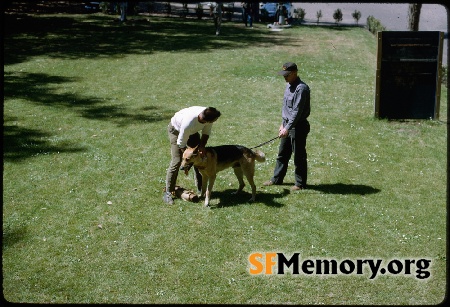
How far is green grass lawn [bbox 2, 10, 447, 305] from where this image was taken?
6398mm

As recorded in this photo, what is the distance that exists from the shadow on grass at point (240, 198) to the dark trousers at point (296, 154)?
1.32ft

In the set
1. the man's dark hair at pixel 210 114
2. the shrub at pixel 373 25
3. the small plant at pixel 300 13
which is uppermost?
the small plant at pixel 300 13

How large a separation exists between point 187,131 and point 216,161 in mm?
846

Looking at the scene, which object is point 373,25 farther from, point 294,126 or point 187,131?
point 187,131

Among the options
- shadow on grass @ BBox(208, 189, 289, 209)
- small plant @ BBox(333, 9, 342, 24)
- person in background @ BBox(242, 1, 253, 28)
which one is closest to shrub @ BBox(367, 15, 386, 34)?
small plant @ BBox(333, 9, 342, 24)

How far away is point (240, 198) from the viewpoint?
8984 millimetres

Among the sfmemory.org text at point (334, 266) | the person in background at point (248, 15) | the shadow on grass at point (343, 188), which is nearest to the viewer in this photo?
the sfmemory.org text at point (334, 266)

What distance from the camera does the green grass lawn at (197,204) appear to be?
6.40m

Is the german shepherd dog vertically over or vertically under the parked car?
under

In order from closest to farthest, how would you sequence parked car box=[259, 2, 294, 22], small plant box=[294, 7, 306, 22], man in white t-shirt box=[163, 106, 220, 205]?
man in white t-shirt box=[163, 106, 220, 205] → parked car box=[259, 2, 294, 22] → small plant box=[294, 7, 306, 22]

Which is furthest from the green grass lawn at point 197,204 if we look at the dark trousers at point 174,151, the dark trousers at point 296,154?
the dark trousers at point 174,151

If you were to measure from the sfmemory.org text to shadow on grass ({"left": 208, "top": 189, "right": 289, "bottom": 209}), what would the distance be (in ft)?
5.69

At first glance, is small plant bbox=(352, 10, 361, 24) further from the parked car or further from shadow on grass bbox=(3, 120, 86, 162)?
shadow on grass bbox=(3, 120, 86, 162)

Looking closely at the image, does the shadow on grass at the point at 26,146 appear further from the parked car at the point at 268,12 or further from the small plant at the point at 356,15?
the small plant at the point at 356,15
